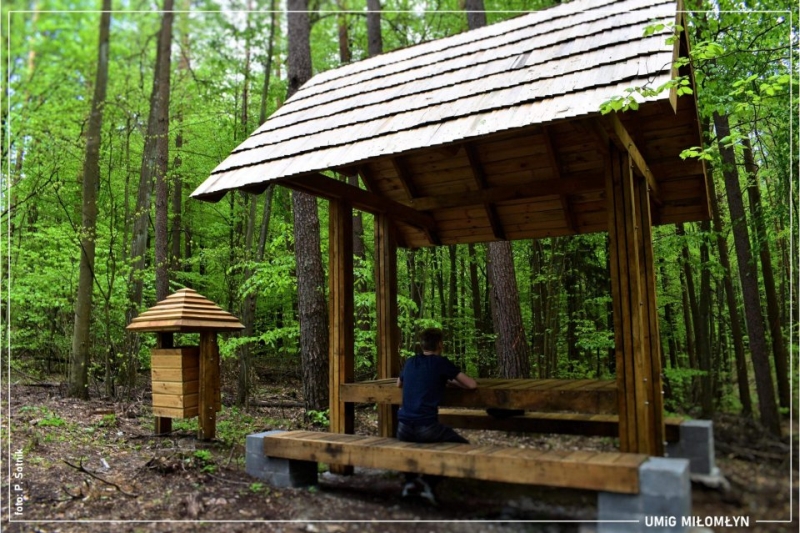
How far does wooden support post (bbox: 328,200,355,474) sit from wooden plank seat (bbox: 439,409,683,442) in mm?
1025

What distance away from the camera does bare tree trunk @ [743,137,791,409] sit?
348 centimetres

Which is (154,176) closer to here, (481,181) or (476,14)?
(476,14)

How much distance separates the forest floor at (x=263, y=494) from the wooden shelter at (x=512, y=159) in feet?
1.67

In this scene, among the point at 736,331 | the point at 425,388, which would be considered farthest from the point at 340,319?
the point at 736,331

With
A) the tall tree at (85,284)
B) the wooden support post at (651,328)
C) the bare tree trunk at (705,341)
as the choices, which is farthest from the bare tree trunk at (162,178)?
the bare tree trunk at (705,341)

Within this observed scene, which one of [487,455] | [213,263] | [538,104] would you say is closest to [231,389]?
[213,263]

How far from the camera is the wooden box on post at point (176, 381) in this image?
548cm

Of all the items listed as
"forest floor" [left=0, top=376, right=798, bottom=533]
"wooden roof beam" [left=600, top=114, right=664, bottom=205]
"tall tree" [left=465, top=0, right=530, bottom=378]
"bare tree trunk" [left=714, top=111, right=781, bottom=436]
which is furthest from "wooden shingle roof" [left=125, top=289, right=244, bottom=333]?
"bare tree trunk" [left=714, top=111, right=781, bottom=436]

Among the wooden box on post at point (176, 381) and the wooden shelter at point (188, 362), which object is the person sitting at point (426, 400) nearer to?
the wooden shelter at point (188, 362)

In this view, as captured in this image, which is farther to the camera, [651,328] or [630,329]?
[651,328]

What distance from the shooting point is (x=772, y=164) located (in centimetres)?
408

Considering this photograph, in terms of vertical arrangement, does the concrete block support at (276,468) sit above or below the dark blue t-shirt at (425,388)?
below

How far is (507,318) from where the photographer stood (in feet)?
24.1

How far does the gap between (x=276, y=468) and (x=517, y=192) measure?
3211mm
